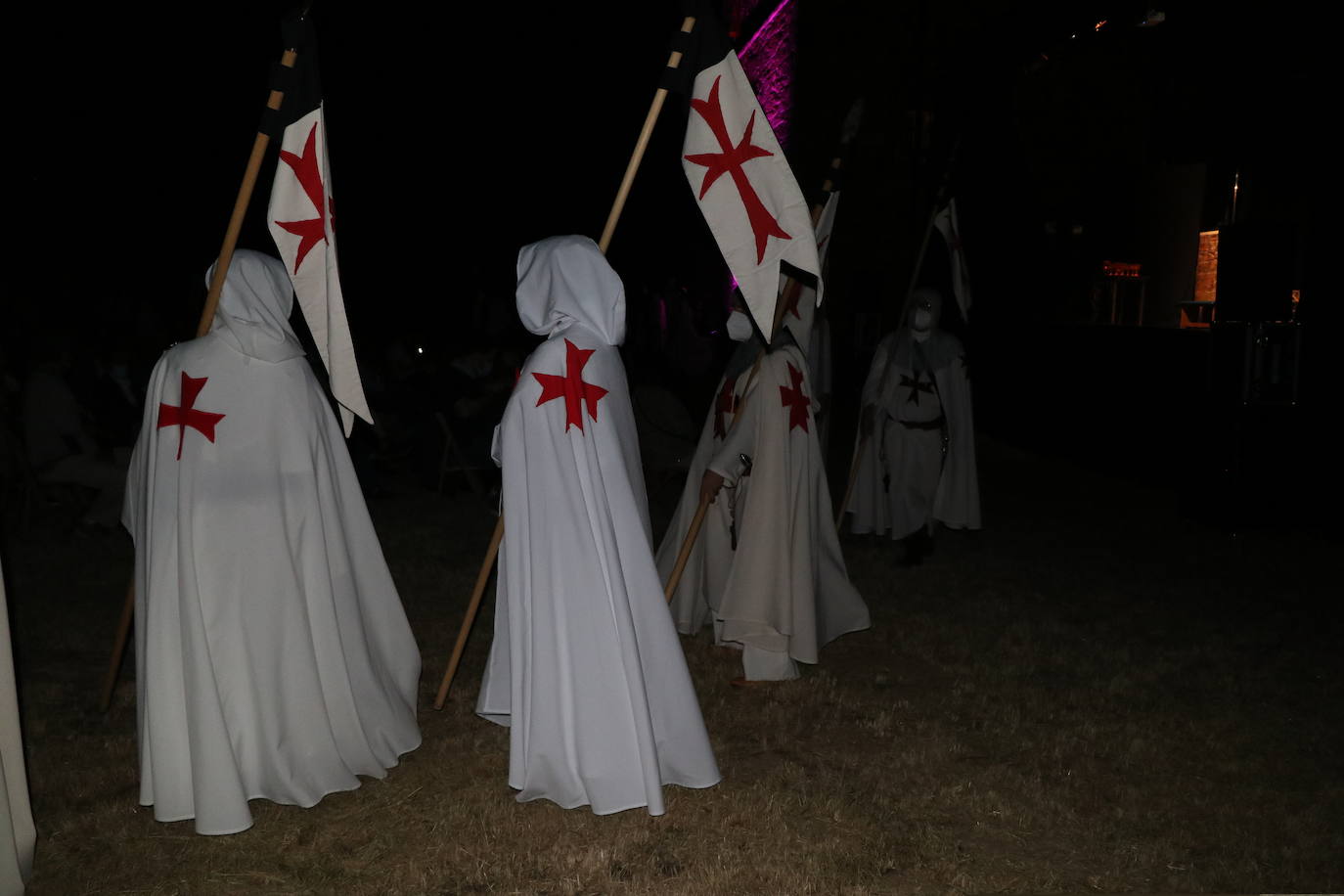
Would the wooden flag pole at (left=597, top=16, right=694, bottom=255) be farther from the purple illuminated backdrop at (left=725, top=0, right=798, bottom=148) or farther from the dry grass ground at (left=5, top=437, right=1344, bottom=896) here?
the purple illuminated backdrop at (left=725, top=0, right=798, bottom=148)

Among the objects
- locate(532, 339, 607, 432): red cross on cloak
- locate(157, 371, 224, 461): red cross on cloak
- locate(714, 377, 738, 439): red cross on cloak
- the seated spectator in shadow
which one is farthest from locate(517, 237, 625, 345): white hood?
the seated spectator in shadow

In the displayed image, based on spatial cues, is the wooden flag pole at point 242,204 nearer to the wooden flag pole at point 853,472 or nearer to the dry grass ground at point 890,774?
the dry grass ground at point 890,774

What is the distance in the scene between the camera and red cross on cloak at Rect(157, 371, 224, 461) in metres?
3.94

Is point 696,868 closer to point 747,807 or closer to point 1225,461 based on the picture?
point 747,807

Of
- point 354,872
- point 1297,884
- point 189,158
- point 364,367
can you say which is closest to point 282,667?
point 354,872

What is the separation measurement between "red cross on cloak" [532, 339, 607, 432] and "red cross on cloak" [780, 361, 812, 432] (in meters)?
1.86

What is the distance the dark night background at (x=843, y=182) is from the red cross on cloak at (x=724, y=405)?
3447 mm

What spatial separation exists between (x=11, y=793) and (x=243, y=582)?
3.15ft

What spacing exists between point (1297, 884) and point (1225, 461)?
6865 millimetres

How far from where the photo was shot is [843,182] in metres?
7.77

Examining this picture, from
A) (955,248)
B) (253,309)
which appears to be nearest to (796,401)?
(253,309)

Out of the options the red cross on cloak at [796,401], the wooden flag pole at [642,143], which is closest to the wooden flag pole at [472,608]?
the wooden flag pole at [642,143]

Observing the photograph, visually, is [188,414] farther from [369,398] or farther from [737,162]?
[369,398]

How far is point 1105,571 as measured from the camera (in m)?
8.16
